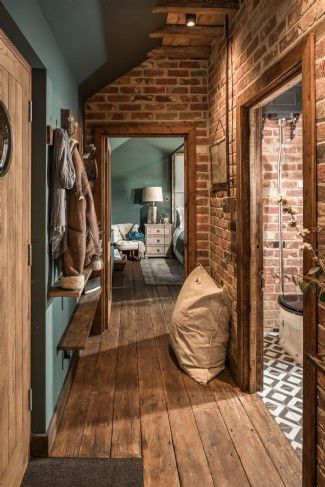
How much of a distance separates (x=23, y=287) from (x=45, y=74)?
1063 millimetres

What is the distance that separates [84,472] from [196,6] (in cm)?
282

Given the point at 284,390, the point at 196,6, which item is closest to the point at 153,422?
the point at 284,390

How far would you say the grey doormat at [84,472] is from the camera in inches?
70.9

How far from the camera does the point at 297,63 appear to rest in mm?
1684

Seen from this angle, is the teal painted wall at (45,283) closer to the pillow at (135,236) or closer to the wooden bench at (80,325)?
the wooden bench at (80,325)

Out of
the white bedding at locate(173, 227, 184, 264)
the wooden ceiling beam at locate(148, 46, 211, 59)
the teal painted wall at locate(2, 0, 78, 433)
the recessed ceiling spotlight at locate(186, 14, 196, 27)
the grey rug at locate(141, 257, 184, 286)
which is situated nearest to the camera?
the teal painted wall at locate(2, 0, 78, 433)

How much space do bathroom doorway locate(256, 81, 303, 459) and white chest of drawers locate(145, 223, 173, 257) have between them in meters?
4.85

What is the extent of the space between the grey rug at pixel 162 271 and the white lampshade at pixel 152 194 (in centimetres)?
131

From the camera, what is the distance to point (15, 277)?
1.72m

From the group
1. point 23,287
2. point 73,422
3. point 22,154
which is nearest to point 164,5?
point 22,154

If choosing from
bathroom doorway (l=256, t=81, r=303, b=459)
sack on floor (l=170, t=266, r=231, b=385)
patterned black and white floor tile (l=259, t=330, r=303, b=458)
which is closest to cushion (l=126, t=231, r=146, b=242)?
bathroom doorway (l=256, t=81, r=303, b=459)

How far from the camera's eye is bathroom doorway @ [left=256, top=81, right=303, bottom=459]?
3059 mm

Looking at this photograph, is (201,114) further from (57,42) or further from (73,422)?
(73,422)

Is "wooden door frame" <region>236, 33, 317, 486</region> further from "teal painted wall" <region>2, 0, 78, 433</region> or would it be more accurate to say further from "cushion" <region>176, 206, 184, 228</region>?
"cushion" <region>176, 206, 184, 228</region>
